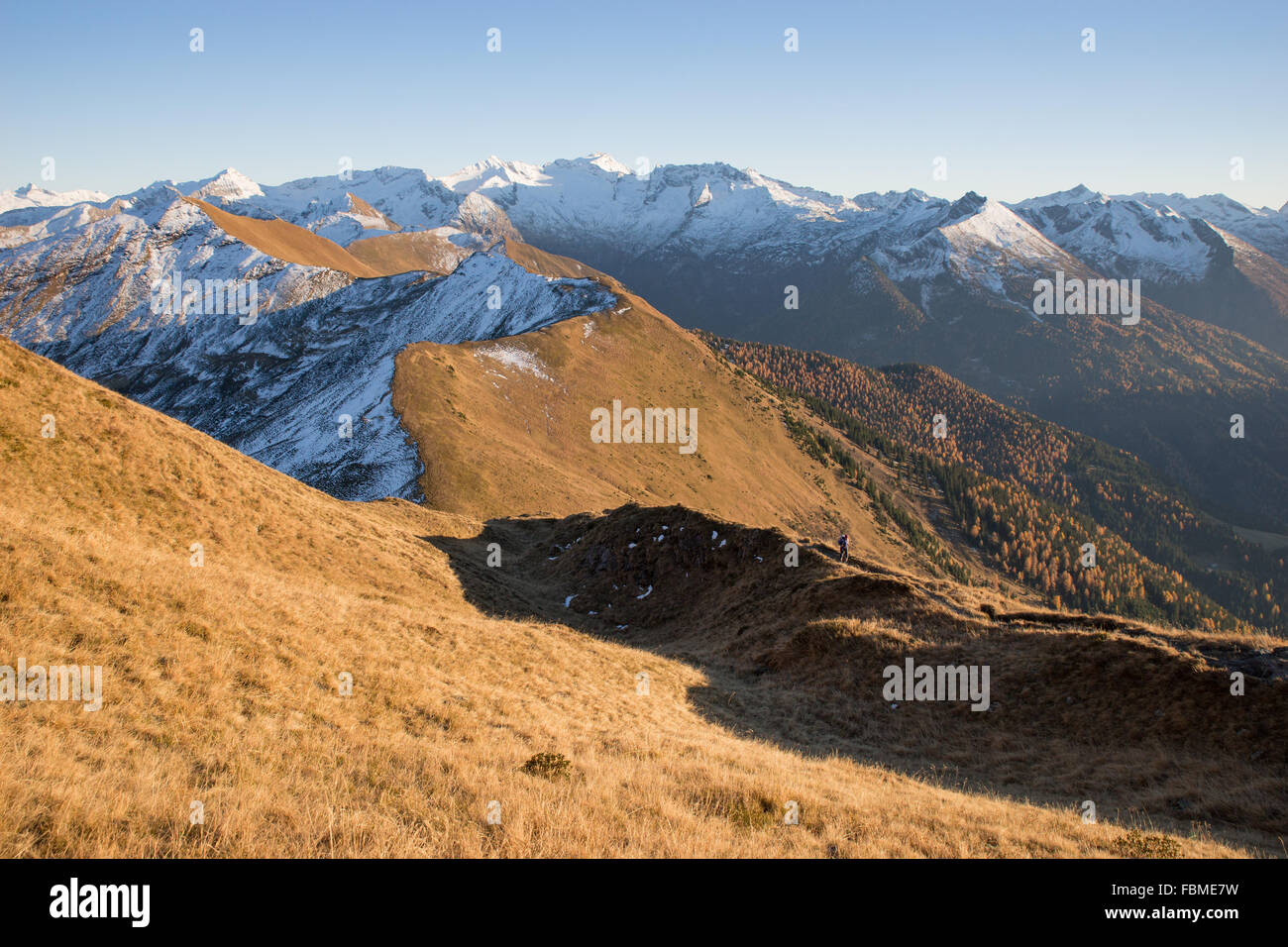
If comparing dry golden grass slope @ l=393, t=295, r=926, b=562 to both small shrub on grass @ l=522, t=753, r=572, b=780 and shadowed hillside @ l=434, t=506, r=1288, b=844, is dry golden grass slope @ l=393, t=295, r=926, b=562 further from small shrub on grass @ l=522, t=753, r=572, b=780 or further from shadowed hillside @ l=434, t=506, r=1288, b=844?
small shrub on grass @ l=522, t=753, r=572, b=780

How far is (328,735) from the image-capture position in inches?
474

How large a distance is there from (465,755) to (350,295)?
191 m

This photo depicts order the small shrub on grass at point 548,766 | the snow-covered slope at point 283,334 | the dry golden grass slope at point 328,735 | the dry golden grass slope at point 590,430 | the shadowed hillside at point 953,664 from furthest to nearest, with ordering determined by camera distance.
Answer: the snow-covered slope at point 283,334, the dry golden grass slope at point 590,430, the shadowed hillside at point 953,664, the small shrub on grass at point 548,766, the dry golden grass slope at point 328,735

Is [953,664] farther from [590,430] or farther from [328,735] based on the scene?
[590,430]

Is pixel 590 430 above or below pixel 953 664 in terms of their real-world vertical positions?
above

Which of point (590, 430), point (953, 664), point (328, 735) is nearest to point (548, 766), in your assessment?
point (328, 735)

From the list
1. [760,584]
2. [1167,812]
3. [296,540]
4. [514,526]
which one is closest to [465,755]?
[1167,812]

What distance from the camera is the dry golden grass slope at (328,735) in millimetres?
7941

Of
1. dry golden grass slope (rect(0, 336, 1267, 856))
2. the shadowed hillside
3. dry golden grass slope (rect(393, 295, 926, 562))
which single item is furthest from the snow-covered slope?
dry golden grass slope (rect(0, 336, 1267, 856))

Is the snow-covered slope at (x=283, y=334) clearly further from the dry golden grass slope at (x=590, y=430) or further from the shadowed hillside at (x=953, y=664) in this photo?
the shadowed hillside at (x=953, y=664)

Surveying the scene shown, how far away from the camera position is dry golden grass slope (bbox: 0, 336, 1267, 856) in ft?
26.1

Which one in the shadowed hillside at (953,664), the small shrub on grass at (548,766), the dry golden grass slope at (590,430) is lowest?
the shadowed hillside at (953,664)

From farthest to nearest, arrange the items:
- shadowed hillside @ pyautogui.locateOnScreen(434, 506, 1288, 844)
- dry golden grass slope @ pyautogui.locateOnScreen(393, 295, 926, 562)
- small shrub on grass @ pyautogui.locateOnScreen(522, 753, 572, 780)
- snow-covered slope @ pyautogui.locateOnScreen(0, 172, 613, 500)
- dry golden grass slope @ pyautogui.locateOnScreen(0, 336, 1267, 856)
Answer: snow-covered slope @ pyautogui.locateOnScreen(0, 172, 613, 500) → dry golden grass slope @ pyautogui.locateOnScreen(393, 295, 926, 562) → shadowed hillside @ pyautogui.locateOnScreen(434, 506, 1288, 844) → small shrub on grass @ pyautogui.locateOnScreen(522, 753, 572, 780) → dry golden grass slope @ pyautogui.locateOnScreen(0, 336, 1267, 856)

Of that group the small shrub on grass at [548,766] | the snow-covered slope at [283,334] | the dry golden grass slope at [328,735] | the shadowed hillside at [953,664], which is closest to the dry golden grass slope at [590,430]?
the snow-covered slope at [283,334]
